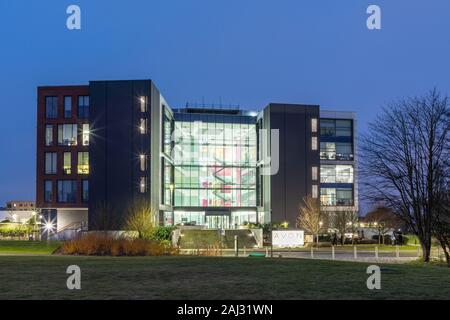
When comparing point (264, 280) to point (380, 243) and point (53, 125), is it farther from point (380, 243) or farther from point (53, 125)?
point (53, 125)

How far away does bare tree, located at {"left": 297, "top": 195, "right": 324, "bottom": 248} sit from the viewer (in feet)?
219

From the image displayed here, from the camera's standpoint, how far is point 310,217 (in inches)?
2707

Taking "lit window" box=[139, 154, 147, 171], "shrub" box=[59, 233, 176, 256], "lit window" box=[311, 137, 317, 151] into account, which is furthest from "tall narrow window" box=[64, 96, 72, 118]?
"shrub" box=[59, 233, 176, 256]

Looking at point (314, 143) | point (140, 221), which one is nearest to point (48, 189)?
point (140, 221)

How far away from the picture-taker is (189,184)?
85.1 metres

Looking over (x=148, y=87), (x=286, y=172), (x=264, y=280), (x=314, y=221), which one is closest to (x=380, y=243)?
(x=314, y=221)

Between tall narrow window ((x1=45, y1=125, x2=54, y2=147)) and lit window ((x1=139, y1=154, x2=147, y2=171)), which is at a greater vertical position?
tall narrow window ((x1=45, y1=125, x2=54, y2=147))

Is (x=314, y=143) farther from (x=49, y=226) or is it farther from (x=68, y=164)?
(x=49, y=226)

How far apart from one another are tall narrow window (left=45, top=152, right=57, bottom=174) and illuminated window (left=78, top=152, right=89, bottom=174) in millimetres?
3444

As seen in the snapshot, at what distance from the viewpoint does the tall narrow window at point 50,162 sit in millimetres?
75250

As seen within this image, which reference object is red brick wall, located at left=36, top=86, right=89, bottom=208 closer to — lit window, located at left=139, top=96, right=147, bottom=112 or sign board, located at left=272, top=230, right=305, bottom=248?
lit window, located at left=139, top=96, right=147, bottom=112

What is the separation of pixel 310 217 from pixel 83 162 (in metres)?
29.7

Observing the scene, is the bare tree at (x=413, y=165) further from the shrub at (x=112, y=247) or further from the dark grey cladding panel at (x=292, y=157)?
the dark grey cladding panel at (x=292, y=157)

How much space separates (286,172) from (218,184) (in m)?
11.4
